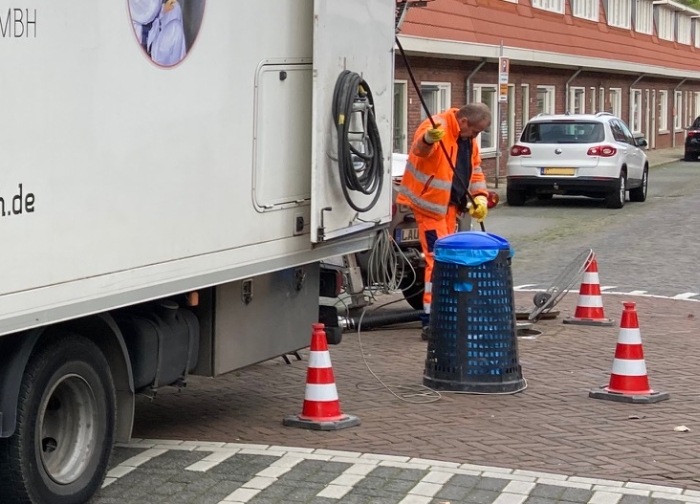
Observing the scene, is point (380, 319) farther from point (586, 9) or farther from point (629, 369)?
point (586, 9)

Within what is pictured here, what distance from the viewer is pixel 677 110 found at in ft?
192

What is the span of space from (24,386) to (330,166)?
7.83 ft

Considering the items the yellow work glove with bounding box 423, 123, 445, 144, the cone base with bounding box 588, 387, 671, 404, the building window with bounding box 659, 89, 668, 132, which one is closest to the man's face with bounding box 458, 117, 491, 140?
the yellow work glove with bounding box 423, 123, 445, 144

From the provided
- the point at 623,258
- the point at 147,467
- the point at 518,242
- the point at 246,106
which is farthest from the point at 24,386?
the point at 518,242

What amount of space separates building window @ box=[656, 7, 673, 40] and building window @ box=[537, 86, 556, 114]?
63.2ft

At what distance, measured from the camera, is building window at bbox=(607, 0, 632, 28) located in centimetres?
4531

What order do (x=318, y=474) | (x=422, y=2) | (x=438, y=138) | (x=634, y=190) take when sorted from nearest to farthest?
1. (x=318, y=474)
2. (x=438, y=138)
3. (x=422, y=2)
4. (x=634, y=190)

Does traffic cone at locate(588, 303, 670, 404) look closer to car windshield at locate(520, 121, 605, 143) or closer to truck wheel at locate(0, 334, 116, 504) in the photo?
truck wheel at locate(0, 334, 116, 504)

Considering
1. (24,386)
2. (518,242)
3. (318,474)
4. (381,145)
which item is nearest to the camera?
(24,386)

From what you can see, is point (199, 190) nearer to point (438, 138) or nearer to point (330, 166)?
point (330, 166)

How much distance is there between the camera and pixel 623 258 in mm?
15797

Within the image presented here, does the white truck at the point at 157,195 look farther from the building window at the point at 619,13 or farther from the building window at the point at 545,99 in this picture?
the building window at the point at 619,13

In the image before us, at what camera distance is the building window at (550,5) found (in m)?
35.5

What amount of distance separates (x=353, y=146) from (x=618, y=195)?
16721 mm
